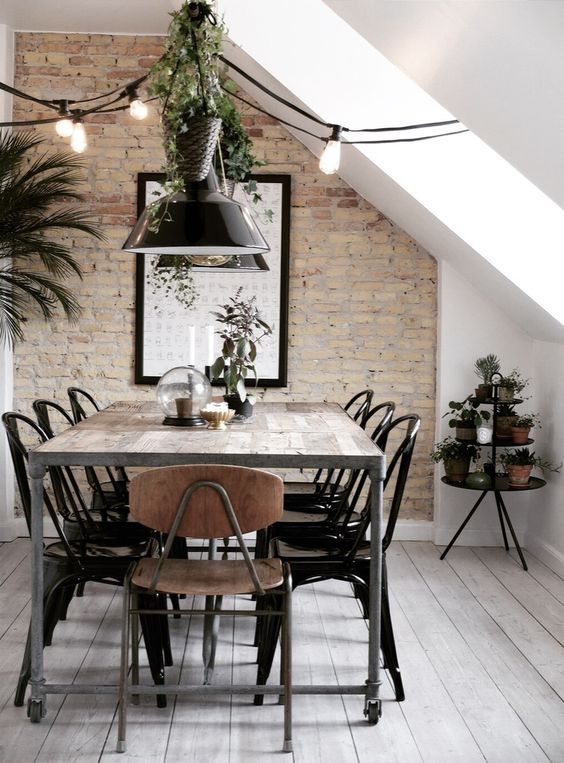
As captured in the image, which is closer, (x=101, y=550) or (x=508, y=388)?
(x=101, y=550)

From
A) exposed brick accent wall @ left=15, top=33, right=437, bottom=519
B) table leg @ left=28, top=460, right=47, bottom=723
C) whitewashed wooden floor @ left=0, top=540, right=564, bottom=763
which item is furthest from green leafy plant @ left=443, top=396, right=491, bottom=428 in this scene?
table leg @ left=28, top=460, right=47, bottom=723

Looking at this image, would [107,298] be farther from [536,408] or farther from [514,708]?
[514,708]

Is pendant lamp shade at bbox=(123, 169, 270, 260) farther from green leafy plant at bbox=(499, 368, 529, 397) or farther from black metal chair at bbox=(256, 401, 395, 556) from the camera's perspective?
green leafy plant at bbox=(499, 368, 529, 397)

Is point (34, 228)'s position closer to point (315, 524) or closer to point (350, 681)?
point (315, 524)

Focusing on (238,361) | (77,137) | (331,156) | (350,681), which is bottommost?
(350,681)

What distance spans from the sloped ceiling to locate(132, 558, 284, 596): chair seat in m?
1.65

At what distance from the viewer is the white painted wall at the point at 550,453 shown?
193 inches

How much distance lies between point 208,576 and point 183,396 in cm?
113

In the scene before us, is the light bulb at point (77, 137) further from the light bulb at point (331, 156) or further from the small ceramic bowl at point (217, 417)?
the small ceramic bowl at point (217, 417)

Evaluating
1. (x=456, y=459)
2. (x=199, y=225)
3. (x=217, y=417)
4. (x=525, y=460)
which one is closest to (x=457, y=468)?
(x=456, y=459)

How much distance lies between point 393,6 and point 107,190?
2.93m

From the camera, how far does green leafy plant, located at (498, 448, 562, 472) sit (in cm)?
496

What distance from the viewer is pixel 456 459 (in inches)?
202

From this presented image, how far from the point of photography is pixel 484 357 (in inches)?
213
